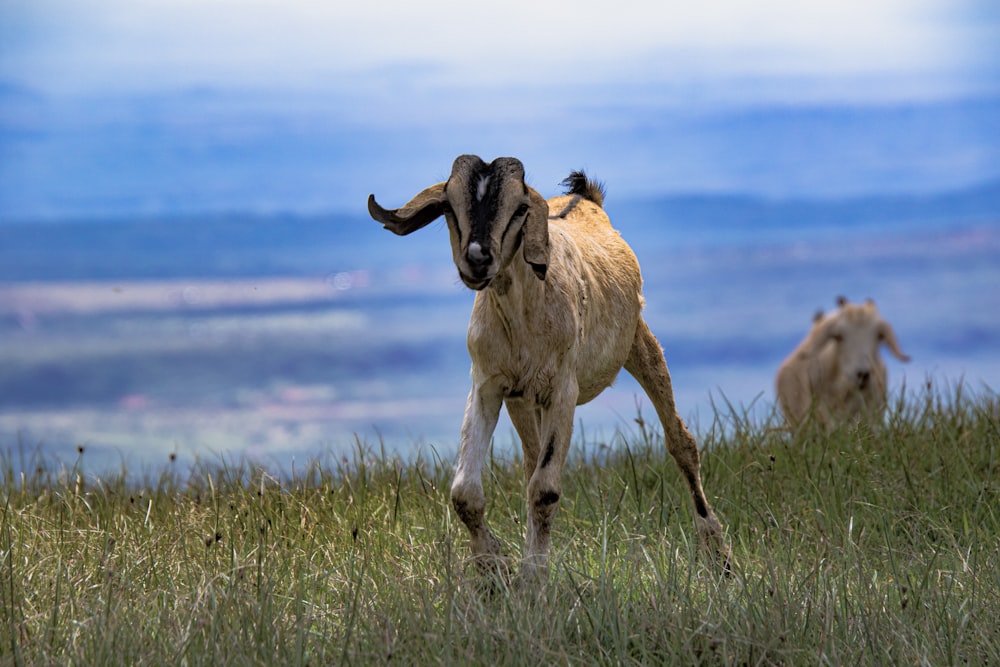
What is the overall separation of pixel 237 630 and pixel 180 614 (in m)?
0.55

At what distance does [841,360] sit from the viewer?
13289 millimetres

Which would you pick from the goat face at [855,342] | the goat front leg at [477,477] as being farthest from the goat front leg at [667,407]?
the goat face at [855,342]

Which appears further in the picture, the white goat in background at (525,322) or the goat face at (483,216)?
the white goat in background at (525,322)

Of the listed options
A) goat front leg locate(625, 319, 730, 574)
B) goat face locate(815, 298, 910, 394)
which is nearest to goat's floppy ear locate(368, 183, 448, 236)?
goat front leg locate(625, 319, 730, 574)

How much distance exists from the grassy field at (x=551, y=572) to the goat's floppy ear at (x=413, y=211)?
1.35 meters

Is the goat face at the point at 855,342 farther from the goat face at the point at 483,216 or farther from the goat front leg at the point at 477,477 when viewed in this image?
the goat face at the point at 483,216

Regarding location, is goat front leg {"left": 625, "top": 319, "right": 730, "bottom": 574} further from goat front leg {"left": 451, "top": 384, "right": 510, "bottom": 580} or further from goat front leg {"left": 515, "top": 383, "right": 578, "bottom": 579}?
goat front leg {"left": 451, "top": 384, "right": 510, "bottom": 580}

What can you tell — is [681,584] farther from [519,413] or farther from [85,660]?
[85,660]

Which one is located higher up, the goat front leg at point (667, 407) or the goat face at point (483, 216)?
the goat face at point (483, 216)

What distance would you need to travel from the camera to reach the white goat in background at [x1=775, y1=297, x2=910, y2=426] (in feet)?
42.7

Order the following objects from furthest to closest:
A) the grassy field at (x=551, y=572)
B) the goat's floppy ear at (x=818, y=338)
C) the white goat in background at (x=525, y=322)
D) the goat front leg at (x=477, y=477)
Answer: the goat's floppy ear at (x=818, y=338) → the goat front leg at (x=477, y=477) → the white goat in background at (x=525, y=322) → the grassy field at (x=551, y=572)

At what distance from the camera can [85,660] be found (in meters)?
4.57

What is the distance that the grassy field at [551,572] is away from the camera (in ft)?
15.0

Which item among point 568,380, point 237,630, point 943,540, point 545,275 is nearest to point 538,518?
point 568,380
